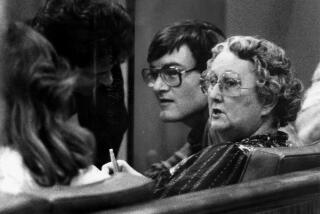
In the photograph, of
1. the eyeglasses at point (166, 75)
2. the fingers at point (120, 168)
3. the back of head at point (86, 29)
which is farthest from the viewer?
the eyeglasses at point (166, 75)

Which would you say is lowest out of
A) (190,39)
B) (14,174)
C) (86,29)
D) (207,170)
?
(207,170)

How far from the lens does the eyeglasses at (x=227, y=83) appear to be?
3168 millimetres

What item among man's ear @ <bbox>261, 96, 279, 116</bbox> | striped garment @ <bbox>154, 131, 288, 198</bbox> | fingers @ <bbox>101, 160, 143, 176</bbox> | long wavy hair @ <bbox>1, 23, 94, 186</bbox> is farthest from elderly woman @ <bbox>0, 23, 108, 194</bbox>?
man's ear @ <bbox>261, 96, 279, 116</bbox>

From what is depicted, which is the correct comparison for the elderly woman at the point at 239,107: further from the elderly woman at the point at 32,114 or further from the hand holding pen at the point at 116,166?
the elderly woman at the point at 32,114

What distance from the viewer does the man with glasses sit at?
2.87 m

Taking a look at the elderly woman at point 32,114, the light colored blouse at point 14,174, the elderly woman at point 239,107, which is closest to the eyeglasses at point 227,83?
the elderly woman at point 239,107

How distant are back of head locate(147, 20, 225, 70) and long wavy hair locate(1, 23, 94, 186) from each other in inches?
23.5

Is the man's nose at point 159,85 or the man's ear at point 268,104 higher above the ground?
the man's nose at point 159,85

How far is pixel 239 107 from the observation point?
11.0ft

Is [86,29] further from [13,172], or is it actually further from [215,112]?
[215,112]

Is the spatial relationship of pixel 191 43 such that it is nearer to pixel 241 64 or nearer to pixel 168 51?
pixel 168 51

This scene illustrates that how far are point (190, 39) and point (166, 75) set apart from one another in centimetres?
20

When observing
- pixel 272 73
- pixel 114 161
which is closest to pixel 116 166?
pixel 114 161

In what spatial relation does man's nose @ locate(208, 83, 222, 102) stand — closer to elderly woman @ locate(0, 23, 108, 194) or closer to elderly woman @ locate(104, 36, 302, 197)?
elderly woman @ locate(104, 36, 302, 197)
